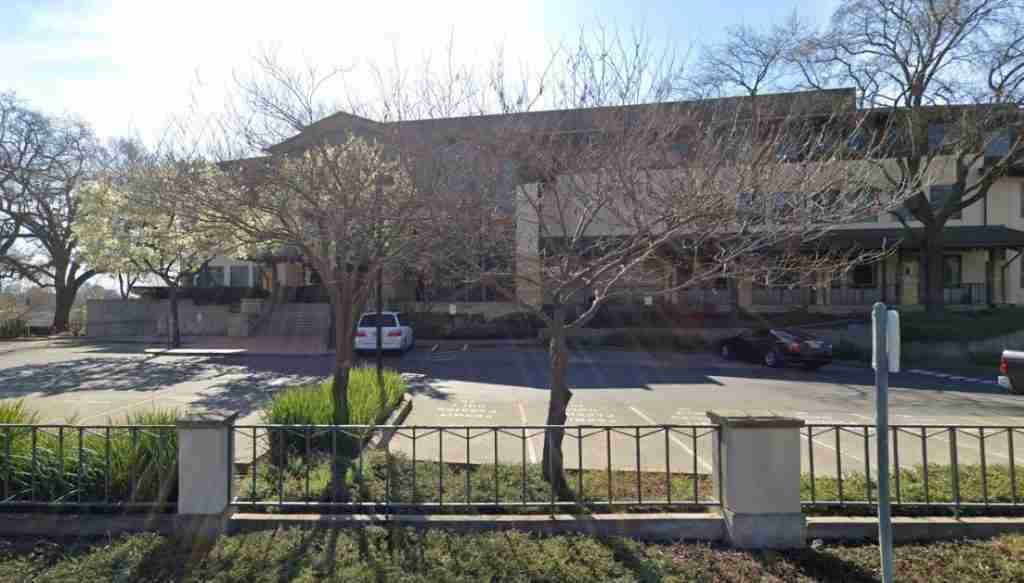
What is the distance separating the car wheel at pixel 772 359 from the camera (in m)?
18.8

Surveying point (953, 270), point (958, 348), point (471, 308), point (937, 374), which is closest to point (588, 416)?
point (937, 374)

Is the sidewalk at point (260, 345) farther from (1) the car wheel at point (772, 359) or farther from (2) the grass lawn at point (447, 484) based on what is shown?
(2) the grass lawn at point (447, 484)

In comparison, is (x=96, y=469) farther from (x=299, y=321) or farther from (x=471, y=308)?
(x=299, y=321)

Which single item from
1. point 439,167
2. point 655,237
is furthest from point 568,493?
point 439,167

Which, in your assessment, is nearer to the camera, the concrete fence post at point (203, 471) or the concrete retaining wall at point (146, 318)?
the concrete fence post at point (203, 471)

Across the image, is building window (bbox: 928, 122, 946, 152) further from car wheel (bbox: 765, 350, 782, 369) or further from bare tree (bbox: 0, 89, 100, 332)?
bare tree (bbox: 0, 89, 100, 332)

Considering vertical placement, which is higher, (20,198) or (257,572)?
(20,198)

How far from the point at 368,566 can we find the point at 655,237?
4.00 meters

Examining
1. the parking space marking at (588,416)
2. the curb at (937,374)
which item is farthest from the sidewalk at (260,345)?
the parking space marking at (588,416)

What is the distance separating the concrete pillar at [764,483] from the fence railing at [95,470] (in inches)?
189

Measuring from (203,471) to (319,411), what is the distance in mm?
2646

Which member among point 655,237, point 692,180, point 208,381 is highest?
point 692,180

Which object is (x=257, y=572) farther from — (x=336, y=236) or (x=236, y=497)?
(x=336, y=236)

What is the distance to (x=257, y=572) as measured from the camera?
4.00 metres
